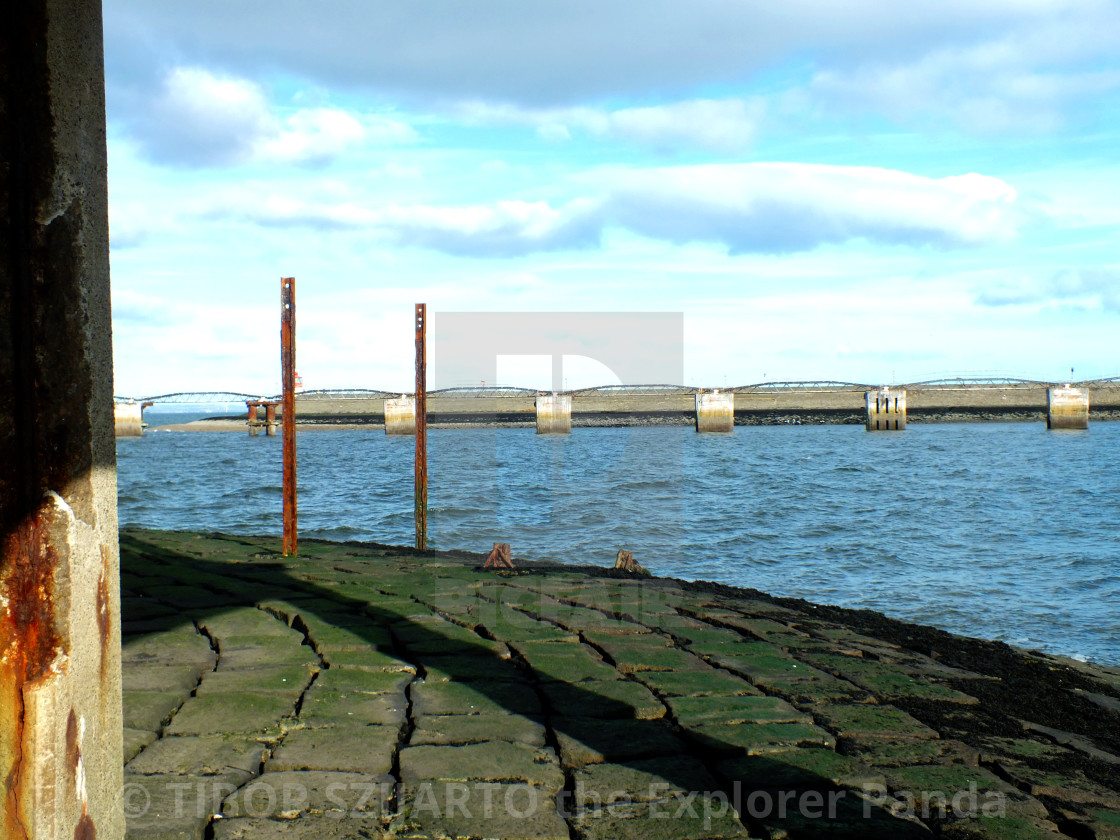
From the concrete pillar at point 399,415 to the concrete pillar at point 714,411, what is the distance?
68.8ft

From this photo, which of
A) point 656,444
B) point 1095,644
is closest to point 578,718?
point 1095,644

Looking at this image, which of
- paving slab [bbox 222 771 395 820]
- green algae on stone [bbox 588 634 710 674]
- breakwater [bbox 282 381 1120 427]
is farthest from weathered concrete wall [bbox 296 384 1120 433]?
paving slab [bbox 222 771 395 820]

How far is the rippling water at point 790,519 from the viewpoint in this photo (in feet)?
35.3

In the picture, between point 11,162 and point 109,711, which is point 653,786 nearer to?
point 109,711

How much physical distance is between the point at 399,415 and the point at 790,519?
47.4m

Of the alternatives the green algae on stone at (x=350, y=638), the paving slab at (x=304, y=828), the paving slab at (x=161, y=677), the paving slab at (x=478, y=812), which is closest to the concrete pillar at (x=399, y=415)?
the green algae on stone at (x=350, y=638)

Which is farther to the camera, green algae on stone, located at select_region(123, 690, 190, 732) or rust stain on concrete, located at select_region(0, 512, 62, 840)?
green algae on stone, located at select_region(123, 690, 190, 732)

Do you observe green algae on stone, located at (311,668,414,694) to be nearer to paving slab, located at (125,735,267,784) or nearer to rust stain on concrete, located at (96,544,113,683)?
paving slab, located at (125,735,267,784)

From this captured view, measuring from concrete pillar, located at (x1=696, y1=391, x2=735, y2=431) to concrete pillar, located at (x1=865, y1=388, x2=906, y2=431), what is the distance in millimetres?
11304

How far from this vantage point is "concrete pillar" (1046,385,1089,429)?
6034 cm

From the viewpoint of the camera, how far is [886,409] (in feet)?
207

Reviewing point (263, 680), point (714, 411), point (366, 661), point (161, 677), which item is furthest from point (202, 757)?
point (714, 411)

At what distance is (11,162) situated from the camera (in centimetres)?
169

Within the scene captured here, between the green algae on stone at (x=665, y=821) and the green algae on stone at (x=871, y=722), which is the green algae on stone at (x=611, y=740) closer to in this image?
the green algae on stone at (x=665, y=821)
